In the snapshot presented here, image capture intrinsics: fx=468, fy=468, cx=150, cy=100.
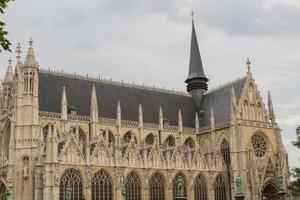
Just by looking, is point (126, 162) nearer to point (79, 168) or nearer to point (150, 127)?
point (79, 168)

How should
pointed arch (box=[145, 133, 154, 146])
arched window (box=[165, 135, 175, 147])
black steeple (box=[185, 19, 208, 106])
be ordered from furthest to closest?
black steeple (box=[185, 19, 208, 106])
arched window (box=[165, 135, 175, 147])
pointed arch (box=[145, 133, 154, 146])

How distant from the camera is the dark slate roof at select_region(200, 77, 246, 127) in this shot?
64.7 m

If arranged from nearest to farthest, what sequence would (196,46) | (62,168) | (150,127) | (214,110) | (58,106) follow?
(62,168) < (58,106) < (150,127) < (214,110) < (196,46)

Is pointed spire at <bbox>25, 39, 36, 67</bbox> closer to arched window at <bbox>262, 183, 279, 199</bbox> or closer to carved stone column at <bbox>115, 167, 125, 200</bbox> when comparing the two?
carved stone column at <bbox>115, 167, 125, 200</bbox>

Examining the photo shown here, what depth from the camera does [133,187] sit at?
50.7 m

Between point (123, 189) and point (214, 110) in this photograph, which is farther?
point (214, 110)

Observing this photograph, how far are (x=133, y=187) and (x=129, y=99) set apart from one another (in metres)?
16.8

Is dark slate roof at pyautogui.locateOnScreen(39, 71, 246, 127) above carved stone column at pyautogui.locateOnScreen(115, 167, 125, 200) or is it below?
above

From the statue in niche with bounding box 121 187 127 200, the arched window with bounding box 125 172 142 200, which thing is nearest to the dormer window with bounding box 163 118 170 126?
the arched window with bounding box 125 172 142 200

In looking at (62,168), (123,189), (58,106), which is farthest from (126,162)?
(58,106)

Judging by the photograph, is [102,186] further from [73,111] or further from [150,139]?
[150,139]

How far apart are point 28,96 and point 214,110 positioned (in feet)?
91.0

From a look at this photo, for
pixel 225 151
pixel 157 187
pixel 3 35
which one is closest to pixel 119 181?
pixel 157 187

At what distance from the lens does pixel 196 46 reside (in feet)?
256
